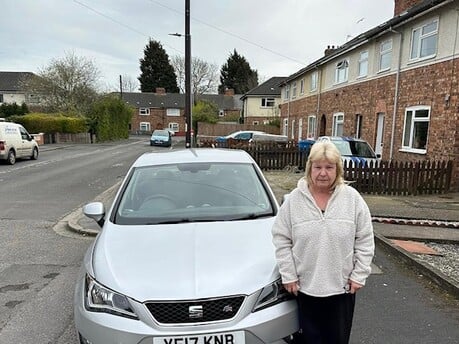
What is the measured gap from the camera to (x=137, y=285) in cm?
235

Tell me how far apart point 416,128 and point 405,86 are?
1678 millimetres

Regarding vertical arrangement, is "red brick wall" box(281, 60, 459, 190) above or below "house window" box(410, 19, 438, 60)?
below

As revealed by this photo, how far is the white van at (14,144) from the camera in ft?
53.7

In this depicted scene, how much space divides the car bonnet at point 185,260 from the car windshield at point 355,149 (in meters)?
10.1

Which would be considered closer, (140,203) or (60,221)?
(140,203)

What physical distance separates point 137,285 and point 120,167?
1510 cm

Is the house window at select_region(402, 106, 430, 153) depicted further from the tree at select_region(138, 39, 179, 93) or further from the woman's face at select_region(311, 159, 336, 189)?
the tree at select_region(138, 39, 179, 93)

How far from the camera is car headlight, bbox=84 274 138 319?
7.58 feet

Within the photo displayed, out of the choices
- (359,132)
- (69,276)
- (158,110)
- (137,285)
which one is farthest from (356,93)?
(158,110)

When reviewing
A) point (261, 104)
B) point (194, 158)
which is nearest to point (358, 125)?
point (194, 158)

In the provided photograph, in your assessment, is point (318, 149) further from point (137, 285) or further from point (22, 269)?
point (22, 269)

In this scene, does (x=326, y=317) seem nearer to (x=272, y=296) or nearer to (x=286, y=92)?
(x=272, y=296)

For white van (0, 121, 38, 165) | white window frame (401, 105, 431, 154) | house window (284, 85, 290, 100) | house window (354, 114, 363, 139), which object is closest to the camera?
white window frame (401, 105, 431, 154)

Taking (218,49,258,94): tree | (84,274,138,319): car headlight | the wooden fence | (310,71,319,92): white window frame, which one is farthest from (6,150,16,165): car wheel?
(218,49,258,94): tree
